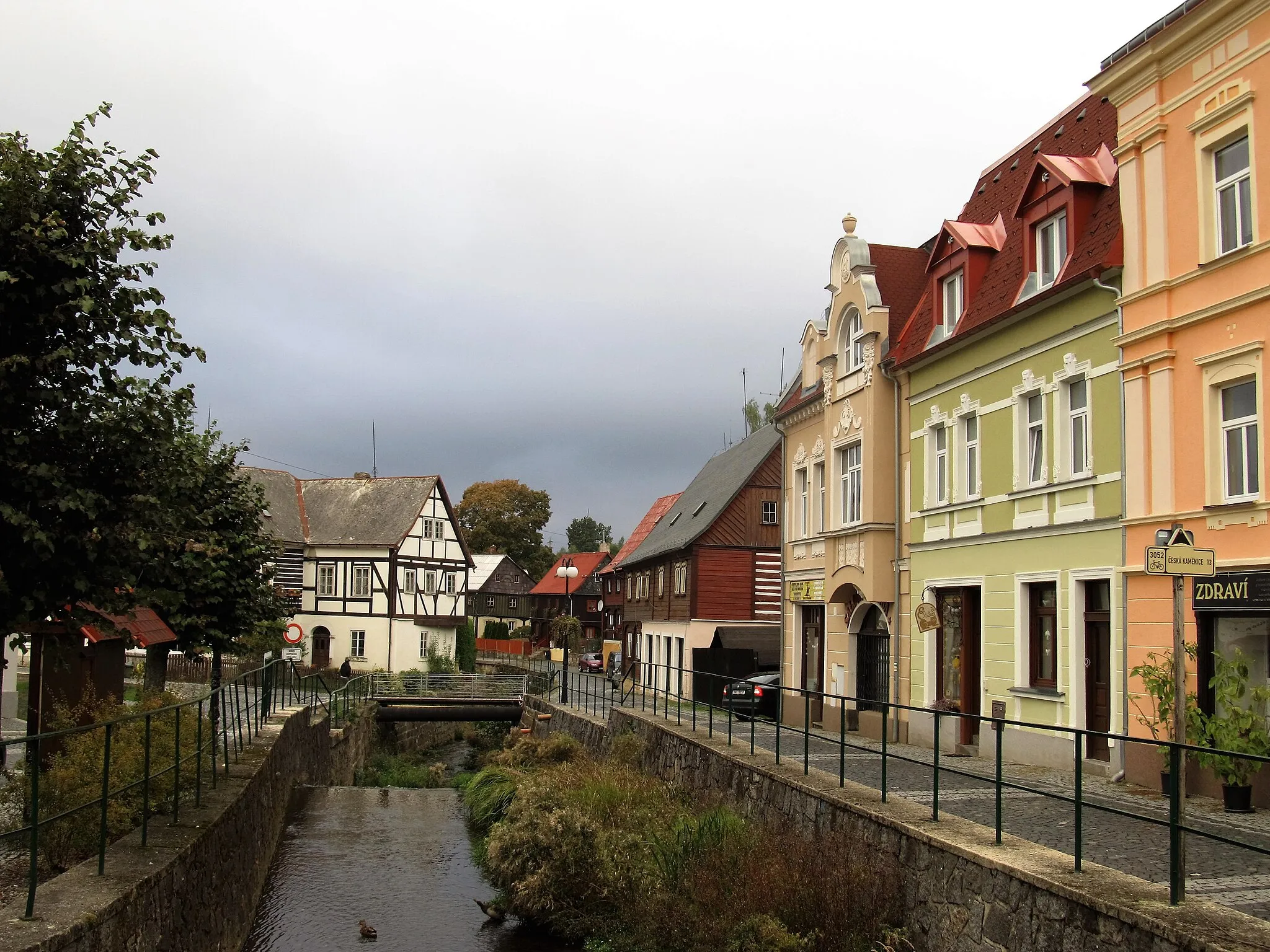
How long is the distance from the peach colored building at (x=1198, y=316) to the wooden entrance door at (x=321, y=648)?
144 ft

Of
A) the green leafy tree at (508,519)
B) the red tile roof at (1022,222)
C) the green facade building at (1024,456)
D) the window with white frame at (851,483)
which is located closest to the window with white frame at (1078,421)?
the green facade building at (1024,456)

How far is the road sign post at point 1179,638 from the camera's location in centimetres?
711

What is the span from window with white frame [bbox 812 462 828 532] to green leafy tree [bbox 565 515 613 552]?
372 ft

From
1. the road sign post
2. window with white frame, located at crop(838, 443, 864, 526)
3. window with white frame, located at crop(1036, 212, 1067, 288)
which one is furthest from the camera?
window with white frame, located at crop(838, 443, 864, 526)

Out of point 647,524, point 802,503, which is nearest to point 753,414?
point 647,524

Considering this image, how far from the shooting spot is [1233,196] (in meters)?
12.8

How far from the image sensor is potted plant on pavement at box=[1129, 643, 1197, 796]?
12.6m

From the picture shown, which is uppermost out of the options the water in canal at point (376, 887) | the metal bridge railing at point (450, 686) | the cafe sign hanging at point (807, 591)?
the cafe sign hanging at point (807, 591)

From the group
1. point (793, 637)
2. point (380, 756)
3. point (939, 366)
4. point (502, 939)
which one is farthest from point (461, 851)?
point (380, 756)

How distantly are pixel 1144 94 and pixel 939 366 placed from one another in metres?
6.09

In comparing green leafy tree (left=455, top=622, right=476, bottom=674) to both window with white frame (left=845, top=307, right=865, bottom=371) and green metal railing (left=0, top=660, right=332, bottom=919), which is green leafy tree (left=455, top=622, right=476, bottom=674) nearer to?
window with white frame (left=845, top=307, right=865, bottom=371)

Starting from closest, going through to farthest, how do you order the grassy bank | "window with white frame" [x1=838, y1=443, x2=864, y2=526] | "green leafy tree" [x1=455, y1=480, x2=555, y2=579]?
the grassy bank < "window with white frame" [x1=838, y1=443, x2=864, y2=526] < "green leafy tree" [x1=455, y1=480, x2=555, y2=579]

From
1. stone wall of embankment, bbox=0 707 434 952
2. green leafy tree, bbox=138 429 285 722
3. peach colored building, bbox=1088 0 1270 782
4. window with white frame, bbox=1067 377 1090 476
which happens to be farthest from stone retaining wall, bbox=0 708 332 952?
window with white frame, bbox=1067 377 1090 476

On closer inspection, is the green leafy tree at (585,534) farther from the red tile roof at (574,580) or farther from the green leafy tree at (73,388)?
the green leafy tree at (73,388)
